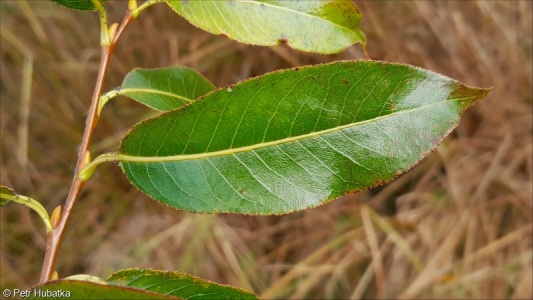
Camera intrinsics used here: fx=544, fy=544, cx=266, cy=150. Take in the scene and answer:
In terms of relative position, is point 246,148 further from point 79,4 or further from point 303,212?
point 303,212

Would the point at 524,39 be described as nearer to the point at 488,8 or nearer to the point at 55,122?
the point at 488,8

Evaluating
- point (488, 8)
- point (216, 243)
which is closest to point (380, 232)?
point (216, 243)

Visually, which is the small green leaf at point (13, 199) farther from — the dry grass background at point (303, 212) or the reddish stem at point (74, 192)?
the dry grass background at point (303, 212)

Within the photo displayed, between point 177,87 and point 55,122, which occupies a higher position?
point 177,87

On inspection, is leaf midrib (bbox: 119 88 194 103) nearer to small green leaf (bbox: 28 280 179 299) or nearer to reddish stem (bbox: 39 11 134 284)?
reddish stem (bbox: 39 11 134 284)

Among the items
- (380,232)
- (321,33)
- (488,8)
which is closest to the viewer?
(321,33)

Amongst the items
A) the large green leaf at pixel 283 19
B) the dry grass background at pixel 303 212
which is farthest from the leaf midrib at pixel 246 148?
the dry grass background at pixel 303 212
